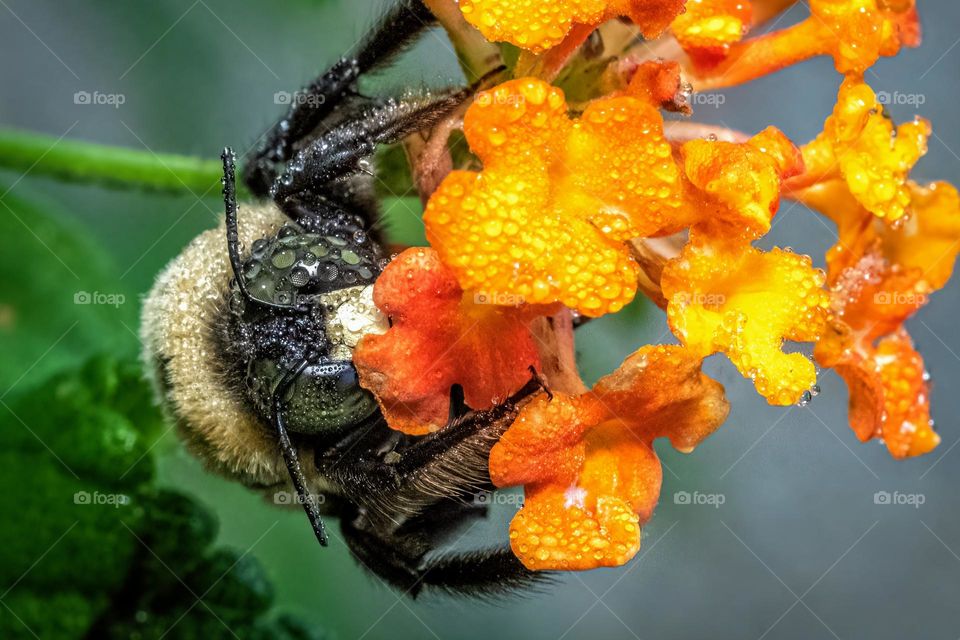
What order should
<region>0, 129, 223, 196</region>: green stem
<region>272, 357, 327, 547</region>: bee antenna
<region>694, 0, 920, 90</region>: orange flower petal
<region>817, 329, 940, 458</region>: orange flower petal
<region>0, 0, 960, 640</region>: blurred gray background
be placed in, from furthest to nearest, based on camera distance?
<region>0, 0, 960, 640</region>: blurred gray background < <region>0, 129, 223, 196</region>: green stem < <region>817, 329, 940, 458</region>: orange flower petal < <region>694, 0, 920, 90</region>: orange flower petal < <region>272, 357, 327, 547</region>: bee antenna

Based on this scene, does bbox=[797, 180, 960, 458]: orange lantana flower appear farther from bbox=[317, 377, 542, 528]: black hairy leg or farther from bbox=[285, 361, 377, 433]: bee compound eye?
bbox=[285, 361, 377, 433]: bee compound eye

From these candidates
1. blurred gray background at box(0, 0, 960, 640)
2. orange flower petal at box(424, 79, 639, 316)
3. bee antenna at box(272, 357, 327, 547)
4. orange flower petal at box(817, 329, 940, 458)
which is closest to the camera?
orange flower petal at box(424, 79, 639, 316)

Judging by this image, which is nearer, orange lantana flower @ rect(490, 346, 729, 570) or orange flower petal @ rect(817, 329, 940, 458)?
orange lantana flower @ rect(490, 346, 729, 570)

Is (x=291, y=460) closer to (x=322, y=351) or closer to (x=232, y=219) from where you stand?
(x=322, y=351)

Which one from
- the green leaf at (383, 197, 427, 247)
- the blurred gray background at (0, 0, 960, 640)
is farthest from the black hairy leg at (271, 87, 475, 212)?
the blurred gray background at (0, 0, 960, 640)

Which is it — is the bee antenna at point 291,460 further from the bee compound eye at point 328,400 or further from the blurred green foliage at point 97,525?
the blurred green foliage at point 97,525

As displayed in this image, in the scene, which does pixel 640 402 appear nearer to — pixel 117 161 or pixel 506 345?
pixel 506 345

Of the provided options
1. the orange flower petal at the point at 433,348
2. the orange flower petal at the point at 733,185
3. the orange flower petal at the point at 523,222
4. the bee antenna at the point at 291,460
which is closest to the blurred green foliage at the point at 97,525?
the bee antenna at the point at 291,460
